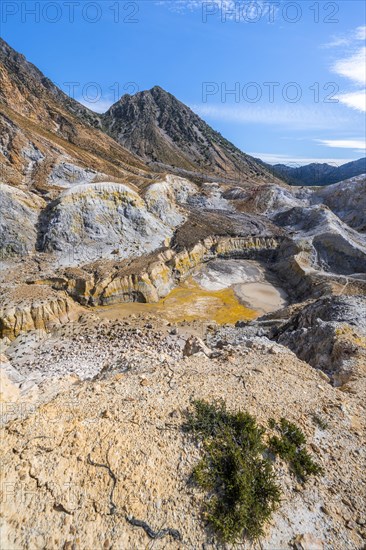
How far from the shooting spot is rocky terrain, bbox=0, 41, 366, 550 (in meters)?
4.69

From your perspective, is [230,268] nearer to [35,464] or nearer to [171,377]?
[171,377]

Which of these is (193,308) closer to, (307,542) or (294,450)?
(294,450)

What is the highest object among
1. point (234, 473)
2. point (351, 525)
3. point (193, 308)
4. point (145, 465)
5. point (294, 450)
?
point (145, 465)

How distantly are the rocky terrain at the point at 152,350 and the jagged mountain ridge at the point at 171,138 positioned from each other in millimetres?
58668

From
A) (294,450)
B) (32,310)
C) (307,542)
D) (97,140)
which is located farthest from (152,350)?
(97,140)

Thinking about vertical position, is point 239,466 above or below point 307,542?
above

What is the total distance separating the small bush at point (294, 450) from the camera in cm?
543

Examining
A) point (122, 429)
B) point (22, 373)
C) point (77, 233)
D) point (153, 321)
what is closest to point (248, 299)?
point (153, 321)

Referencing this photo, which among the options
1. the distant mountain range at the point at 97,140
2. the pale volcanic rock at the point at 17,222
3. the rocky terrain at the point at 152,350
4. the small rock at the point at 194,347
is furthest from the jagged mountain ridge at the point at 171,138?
the small rock at the point at 194,347

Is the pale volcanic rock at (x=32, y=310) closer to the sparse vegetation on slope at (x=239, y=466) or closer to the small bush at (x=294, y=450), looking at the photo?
the sparse vegetation on slope at (x=239, y=466)

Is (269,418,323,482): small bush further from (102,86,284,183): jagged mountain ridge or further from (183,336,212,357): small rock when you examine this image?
(102,86,284,183): jagged mountain ridge

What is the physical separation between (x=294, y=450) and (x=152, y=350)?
954cm

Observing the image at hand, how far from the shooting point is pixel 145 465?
17.0 ft

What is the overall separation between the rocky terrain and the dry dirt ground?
0.08 feet
